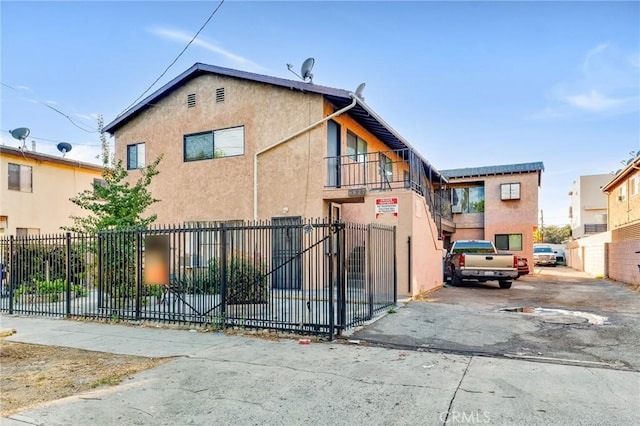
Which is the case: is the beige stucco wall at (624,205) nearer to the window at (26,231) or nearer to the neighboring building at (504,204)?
the neighboring building at (504,204)

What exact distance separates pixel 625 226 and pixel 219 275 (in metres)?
18.8

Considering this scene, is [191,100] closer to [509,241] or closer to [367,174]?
[367,174]

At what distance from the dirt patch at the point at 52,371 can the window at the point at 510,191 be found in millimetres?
22483

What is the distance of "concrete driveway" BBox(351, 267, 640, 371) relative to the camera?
21.2 ft

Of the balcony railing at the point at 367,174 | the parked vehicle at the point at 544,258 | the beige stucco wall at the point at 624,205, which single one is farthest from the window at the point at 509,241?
the parked vehicle at the point at 544,258

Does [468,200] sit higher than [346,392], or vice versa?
[468,200]

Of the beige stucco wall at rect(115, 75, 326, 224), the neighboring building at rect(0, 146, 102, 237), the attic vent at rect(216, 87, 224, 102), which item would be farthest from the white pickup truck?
the neighboring building at rect(0, 146, 102, 237)

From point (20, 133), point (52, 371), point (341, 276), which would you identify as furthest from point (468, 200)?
point (52, 371)

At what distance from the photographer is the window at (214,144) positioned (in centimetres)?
1478

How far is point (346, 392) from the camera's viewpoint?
4750 millimetres

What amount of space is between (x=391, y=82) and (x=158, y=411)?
12.9 meters

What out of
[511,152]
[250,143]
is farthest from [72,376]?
[511,152]

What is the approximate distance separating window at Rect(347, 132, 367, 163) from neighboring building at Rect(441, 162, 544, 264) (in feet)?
37.7

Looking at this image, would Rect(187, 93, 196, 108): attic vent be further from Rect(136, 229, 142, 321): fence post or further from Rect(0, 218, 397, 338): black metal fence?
Rect(136, 229, 142, 321): fence post
